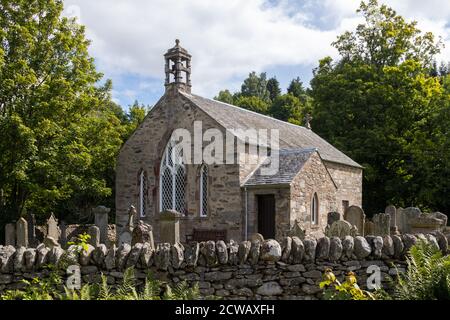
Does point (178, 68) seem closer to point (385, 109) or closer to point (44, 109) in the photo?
point (44, 109)

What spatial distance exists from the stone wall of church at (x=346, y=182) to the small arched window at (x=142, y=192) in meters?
9.27

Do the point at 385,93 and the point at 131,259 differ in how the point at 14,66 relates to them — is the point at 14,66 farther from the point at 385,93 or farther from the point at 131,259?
the point at 385,93

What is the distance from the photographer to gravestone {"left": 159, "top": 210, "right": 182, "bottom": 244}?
1255 cm

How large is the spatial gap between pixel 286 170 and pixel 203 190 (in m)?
3.84

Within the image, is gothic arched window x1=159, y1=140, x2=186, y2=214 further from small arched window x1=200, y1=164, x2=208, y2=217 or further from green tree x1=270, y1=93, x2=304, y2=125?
green tree x1=270, y1=93, x2=304, y2=125

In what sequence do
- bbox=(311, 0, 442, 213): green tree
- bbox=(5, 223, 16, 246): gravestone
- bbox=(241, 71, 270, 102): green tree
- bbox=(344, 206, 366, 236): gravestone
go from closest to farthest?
1. bbox=(344, 206, 366, 236): gravestone
2. bbox=(5, 223, 16, 246): gravestone
3. bbox=(311, 0, 442, 213): green tree
4. bbox=(241, 71, 270, 102): green tree

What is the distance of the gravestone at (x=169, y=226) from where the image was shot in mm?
12547

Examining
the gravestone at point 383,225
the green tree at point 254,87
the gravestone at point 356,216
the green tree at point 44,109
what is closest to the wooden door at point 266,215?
the gravestone at point 356,216

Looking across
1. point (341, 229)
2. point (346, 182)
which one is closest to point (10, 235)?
point (341, 229)

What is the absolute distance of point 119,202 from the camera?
23.7 metres

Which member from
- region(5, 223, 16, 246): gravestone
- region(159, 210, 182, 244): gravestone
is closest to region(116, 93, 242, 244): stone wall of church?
region(5, 223, 16, 246): gravestone

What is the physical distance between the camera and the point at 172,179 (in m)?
22.5

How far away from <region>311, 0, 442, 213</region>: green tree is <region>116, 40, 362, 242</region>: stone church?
11.4 meters
